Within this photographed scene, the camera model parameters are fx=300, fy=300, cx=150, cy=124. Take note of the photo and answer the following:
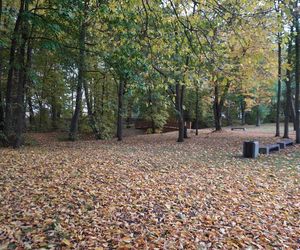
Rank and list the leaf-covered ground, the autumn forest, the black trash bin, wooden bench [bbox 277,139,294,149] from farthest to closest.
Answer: wooden bench [bbox 277,139,294,149] < the black trash bin < the autumn forest < the leaf-covered ground

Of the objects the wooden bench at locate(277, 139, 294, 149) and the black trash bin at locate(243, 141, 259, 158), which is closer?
the black trash bin at locate(243, 141, 259, 158)

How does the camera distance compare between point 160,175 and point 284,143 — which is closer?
point 160,175

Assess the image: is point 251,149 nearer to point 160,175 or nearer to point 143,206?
point 160,175

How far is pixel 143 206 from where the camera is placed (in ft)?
13.5

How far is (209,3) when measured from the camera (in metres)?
3.85

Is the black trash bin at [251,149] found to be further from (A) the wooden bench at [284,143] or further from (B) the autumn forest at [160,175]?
(A) the wooden bench at [284,143]

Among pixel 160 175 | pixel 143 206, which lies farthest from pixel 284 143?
pixel 143 206

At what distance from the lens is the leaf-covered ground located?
3.14 metres

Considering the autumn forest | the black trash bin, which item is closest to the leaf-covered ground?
the autumn forest

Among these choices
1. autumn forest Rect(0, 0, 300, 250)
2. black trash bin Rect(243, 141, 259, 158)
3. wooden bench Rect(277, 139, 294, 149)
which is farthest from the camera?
wooden bench Rect(277, 139, 294, 149)

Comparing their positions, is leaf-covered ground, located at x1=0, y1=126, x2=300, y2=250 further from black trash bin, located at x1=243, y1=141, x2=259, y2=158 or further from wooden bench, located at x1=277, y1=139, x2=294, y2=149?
wooden bench, located at x1=277, y1=139, x2=294, y2=149

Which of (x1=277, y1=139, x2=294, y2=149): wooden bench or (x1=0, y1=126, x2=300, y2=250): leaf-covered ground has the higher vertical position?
(x1=277, y1=139, x2=294, y2=149): wooden bench

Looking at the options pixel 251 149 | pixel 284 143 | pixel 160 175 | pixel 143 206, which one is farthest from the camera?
pixel 284 143

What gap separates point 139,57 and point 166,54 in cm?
46
